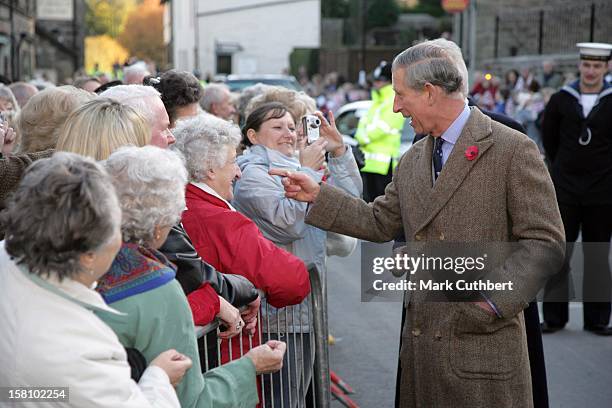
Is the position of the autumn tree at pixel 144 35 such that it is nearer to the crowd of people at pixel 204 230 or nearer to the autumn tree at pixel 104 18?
the autumn tree at pixel 104 18

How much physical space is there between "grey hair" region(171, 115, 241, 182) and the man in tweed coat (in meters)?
0.81

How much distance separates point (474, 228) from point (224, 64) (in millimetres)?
50282

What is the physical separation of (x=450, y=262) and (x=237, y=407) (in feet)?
3.71

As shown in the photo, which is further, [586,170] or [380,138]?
[380,138]

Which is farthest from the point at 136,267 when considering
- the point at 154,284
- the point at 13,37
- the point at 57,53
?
the point at 57,53

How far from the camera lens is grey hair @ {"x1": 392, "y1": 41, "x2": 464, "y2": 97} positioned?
11.9ft

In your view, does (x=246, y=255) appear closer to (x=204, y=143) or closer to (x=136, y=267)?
(x=204, y=143)

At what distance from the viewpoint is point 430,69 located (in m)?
3.64

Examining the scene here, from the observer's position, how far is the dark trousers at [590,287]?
762 centimetres

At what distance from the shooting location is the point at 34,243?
2354 millimetres

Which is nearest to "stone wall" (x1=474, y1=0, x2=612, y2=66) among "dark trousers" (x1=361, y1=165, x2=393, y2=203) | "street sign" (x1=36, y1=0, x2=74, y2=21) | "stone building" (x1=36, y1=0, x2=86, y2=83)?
"street sign" (x1=36, y1=0, x2=74, y2=21)

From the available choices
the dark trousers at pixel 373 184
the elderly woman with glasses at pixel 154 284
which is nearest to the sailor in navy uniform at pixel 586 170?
the dark trousers at pixel 373 184

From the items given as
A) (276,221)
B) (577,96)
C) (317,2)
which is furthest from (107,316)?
(317,2)

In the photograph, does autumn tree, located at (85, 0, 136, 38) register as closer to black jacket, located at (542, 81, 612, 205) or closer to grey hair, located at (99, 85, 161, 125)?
black jacket, located at (542, 81, 612, 205)
